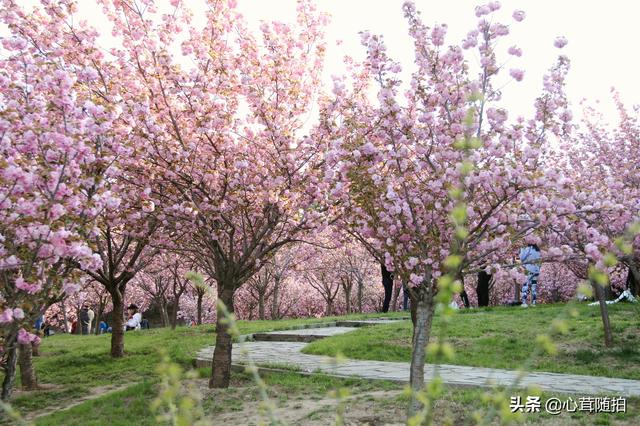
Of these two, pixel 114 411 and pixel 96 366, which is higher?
pixel 96 366

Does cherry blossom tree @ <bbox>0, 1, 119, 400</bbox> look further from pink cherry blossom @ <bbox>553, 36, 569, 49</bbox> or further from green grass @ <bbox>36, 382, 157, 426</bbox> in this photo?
pink cherry blossom @ <bbox>553, 36, 569, 49</bbox>

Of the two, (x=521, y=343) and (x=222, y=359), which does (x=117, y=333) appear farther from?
(x=521, y=343)

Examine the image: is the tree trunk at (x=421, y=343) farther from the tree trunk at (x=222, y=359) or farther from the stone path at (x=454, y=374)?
the tree trunk at (x=222, y=359)

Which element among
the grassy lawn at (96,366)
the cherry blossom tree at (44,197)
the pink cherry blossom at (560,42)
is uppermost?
the pink cherry blossom at (560,42)

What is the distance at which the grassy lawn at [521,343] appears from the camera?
30.4 feet

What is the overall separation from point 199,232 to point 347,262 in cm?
2580

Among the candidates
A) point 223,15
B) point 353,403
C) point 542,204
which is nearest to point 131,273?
point 223,15

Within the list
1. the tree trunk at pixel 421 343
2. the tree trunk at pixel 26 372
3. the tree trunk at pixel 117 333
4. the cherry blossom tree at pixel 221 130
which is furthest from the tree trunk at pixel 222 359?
the tree trunk at pixel 117 333

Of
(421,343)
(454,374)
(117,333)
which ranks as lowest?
(454,374)

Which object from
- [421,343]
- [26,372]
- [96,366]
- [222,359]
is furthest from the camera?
[96,366]

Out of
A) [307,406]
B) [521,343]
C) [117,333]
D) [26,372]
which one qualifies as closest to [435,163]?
[307,406]

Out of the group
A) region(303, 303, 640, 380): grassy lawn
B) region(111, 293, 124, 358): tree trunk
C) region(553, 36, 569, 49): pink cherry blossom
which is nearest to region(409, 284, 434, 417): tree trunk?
region(303, 303, 640, 380): grassy lawn

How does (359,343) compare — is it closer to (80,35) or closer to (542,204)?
(542,204)

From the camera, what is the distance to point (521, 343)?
35.0ft
